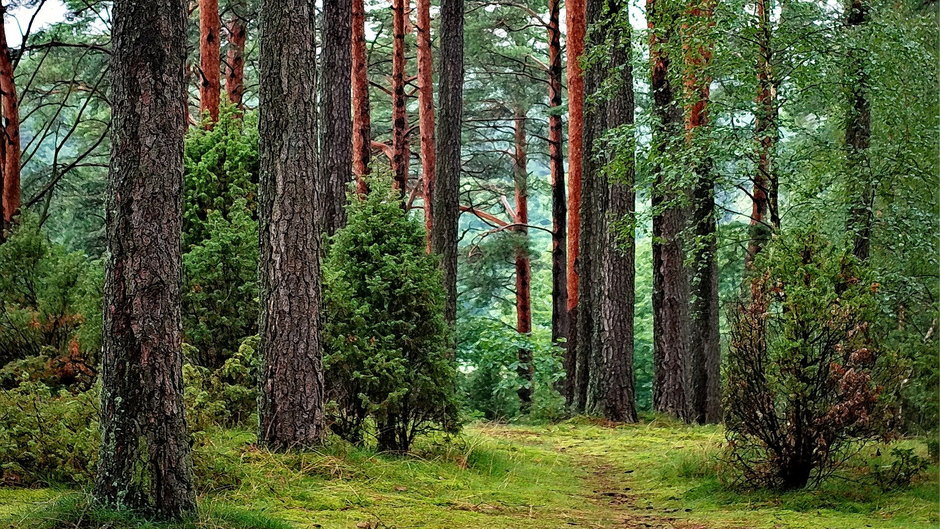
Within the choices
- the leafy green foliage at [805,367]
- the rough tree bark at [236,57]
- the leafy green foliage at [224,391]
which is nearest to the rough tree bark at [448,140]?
the rough tree bark at [236,57]

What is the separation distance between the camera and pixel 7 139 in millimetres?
13938

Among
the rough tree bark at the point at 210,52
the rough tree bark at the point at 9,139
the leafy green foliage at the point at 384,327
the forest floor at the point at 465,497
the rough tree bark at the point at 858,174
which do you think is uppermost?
the rough tree bark at the point at 210,52

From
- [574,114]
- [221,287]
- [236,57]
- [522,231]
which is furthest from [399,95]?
[221,287]

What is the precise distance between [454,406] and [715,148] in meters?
3.16

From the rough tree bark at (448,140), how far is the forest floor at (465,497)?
601 cm

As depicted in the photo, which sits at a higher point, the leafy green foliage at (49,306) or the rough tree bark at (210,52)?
the rough tree bark at (210,52)

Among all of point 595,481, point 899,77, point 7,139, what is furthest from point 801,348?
point 7,139

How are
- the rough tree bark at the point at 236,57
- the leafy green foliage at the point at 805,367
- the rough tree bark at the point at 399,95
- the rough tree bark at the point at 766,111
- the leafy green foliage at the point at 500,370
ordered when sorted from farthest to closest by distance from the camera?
the rough tree bark at the point at 399,95, the leafy green foliage at the point at 500,370, the rough tree bark at the point at 236,57, the rough tree bark at the point at 766,111, the leafy green foliage at the point at 805,367

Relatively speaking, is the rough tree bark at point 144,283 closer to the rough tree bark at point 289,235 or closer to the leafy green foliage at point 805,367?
the rough tree bark at point 289,235

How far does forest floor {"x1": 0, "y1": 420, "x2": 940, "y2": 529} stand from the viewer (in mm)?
5297

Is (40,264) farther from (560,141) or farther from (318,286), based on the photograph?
(560,141)

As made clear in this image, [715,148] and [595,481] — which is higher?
[715,148]

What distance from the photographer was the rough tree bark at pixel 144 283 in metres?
4.75

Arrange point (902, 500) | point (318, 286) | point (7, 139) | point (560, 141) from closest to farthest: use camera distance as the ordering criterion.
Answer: point (902, 500) → point (318, 286) → point (7, 139) → point (560, 141)
